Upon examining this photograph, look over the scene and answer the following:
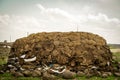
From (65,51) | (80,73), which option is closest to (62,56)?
(65,51)

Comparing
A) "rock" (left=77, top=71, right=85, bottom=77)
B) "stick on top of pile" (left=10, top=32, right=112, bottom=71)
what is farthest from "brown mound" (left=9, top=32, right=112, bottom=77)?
"rock" (left=77, top=71, right=85, bottom=77)

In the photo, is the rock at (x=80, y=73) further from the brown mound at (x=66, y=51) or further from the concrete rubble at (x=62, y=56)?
the brown mound at (x=66, y=51)

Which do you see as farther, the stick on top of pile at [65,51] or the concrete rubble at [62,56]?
the stick on top of pile at [65,51]

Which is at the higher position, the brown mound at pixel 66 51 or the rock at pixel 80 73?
the brown mound at pixel 66 51

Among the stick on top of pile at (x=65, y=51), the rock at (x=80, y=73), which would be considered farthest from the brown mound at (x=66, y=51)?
the rock at (x=80, y=73)

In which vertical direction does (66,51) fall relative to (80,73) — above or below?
above

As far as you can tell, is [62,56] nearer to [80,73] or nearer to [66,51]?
[66,51]

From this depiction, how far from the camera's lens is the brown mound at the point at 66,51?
14.6m

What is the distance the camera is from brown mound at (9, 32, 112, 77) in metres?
14.6

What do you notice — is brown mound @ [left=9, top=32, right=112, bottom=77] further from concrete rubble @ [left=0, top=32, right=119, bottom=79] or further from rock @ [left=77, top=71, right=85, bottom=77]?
rock @ [left=77, top=71, right=85, bottom=77]

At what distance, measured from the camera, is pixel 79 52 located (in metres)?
14.9

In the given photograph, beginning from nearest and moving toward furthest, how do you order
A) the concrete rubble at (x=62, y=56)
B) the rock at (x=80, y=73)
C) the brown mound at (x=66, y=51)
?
the rock at (x=80, y=73)
the concrete rubble at (x=62, y=56)
the brown mound at (x=66, y=51)

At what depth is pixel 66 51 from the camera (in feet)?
49.1

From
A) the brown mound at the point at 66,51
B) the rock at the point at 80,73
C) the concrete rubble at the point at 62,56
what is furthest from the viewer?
the brown mound at the point at 66,51
